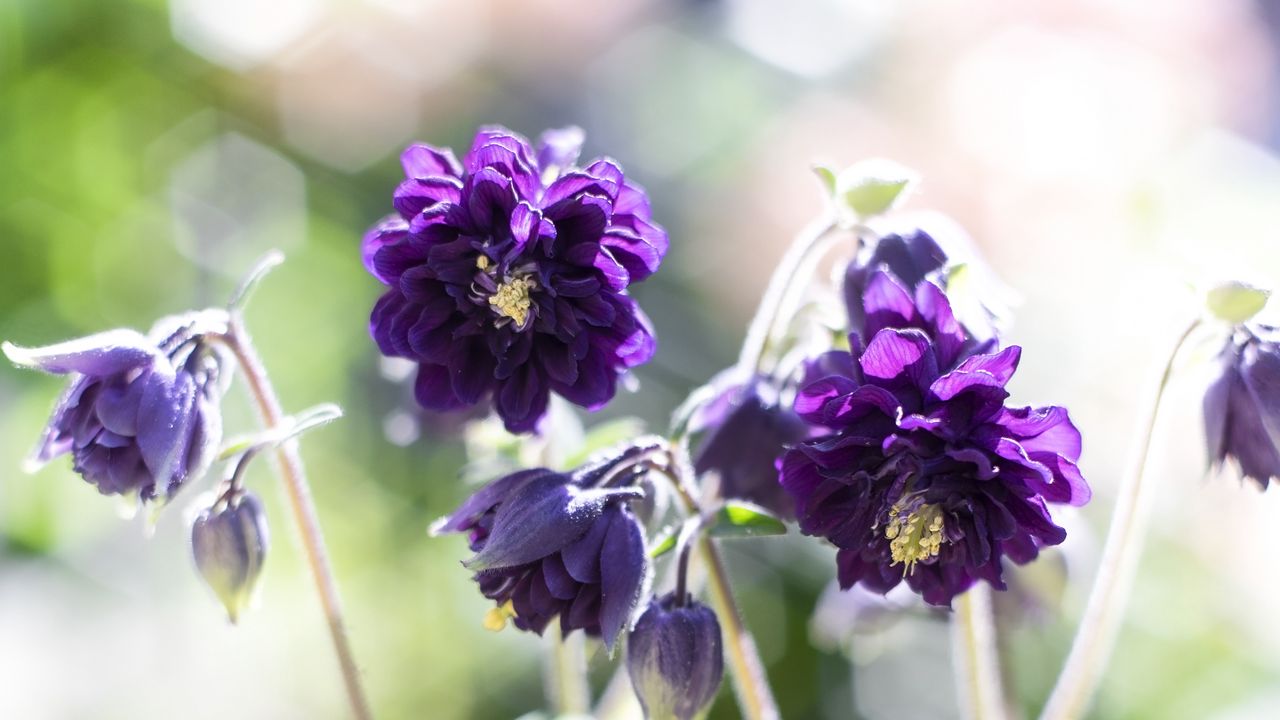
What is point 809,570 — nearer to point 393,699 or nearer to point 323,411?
point 393,699

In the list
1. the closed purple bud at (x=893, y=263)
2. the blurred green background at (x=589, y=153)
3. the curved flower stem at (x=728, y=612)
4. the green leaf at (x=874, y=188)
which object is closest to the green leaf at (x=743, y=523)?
the curved flower stem at (x=728, y=612)

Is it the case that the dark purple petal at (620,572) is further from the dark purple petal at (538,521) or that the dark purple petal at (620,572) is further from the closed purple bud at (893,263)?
the closed purple bud at (893,263)

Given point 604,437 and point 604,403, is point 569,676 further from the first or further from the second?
point 604,403

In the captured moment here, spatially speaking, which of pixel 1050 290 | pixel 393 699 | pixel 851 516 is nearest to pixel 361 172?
pixel 393 699

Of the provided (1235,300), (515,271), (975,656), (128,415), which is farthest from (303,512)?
(1235,300)

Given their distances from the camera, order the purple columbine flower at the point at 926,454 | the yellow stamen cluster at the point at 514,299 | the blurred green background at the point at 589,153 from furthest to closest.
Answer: the blurred green background at the point at 589,153 → the yellow stamen cluster at the point at 514,299 → the purple columbine flower at the point at 926,454
